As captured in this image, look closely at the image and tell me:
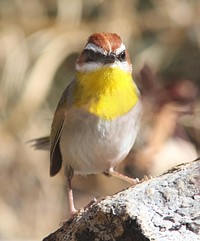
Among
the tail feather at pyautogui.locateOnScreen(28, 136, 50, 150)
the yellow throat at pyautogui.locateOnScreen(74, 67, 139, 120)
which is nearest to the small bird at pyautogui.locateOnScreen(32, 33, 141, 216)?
the yellow throat at pyautogui.locateOnScreen(74, 67, 139, 120)

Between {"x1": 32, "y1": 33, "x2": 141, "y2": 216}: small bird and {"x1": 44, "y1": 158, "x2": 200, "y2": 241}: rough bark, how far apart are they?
0.92 meters

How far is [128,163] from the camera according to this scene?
22.9 ft

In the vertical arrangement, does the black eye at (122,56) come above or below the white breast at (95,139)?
above

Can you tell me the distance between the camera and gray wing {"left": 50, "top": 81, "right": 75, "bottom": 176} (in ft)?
15.3

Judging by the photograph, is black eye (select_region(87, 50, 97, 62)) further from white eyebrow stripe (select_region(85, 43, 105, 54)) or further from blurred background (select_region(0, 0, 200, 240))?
blurred background (select_region(0, 0, 200, 240))

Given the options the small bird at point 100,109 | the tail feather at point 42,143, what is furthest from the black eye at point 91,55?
the tail feather at point 42,143

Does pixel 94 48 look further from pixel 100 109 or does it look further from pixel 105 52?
pixel 100 109

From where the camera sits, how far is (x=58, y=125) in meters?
4.77

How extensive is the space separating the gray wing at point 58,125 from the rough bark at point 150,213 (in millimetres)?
1196

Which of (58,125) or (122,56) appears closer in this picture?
(122,56)

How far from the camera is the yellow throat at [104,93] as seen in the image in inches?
175

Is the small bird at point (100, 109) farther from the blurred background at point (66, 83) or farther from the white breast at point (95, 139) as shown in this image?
the blurred background at point (66, 83)

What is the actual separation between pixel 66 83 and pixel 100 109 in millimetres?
3342

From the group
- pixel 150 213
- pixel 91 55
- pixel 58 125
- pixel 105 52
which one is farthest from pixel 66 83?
pixel 150 213
